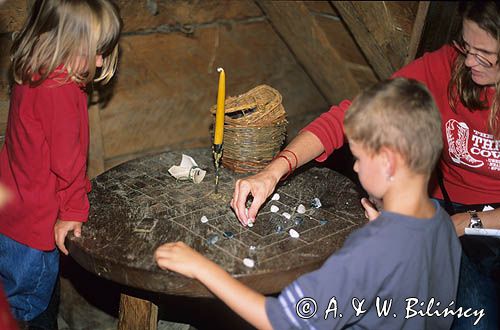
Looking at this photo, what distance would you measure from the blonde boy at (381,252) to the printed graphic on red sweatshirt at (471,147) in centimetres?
74

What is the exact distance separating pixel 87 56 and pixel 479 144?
140 centimetres

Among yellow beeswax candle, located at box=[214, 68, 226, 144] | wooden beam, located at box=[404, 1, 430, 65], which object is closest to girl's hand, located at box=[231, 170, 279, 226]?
yellow beeswax candle, located at box=[214, 68, 226, 144]

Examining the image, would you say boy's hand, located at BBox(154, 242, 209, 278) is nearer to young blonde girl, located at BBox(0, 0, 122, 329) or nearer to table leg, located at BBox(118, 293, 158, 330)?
young blonde girl, located at BBox(0, 0, 122, 329)

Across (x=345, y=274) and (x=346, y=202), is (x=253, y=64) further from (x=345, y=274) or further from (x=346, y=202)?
(x=345, y=274)

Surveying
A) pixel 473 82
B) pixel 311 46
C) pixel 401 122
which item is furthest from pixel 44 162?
pixel 311 46

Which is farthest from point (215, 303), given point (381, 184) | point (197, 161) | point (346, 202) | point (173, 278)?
point (381, 184)

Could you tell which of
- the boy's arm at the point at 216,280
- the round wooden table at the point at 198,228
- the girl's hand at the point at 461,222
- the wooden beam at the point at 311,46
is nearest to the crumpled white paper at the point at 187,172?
the round wooden table at the point at 198,228

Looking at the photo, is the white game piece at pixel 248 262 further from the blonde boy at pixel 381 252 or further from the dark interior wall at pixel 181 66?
the dark interior wall at pixel 181 66

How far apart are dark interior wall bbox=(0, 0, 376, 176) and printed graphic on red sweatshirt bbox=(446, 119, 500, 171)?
1151mm

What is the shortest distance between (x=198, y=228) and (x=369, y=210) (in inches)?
20.4

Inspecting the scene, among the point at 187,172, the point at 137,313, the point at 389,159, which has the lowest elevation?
the point at 137,313

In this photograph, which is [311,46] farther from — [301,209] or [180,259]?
[180,259]

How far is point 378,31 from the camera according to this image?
3.00 m

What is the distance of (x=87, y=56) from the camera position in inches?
78.2
